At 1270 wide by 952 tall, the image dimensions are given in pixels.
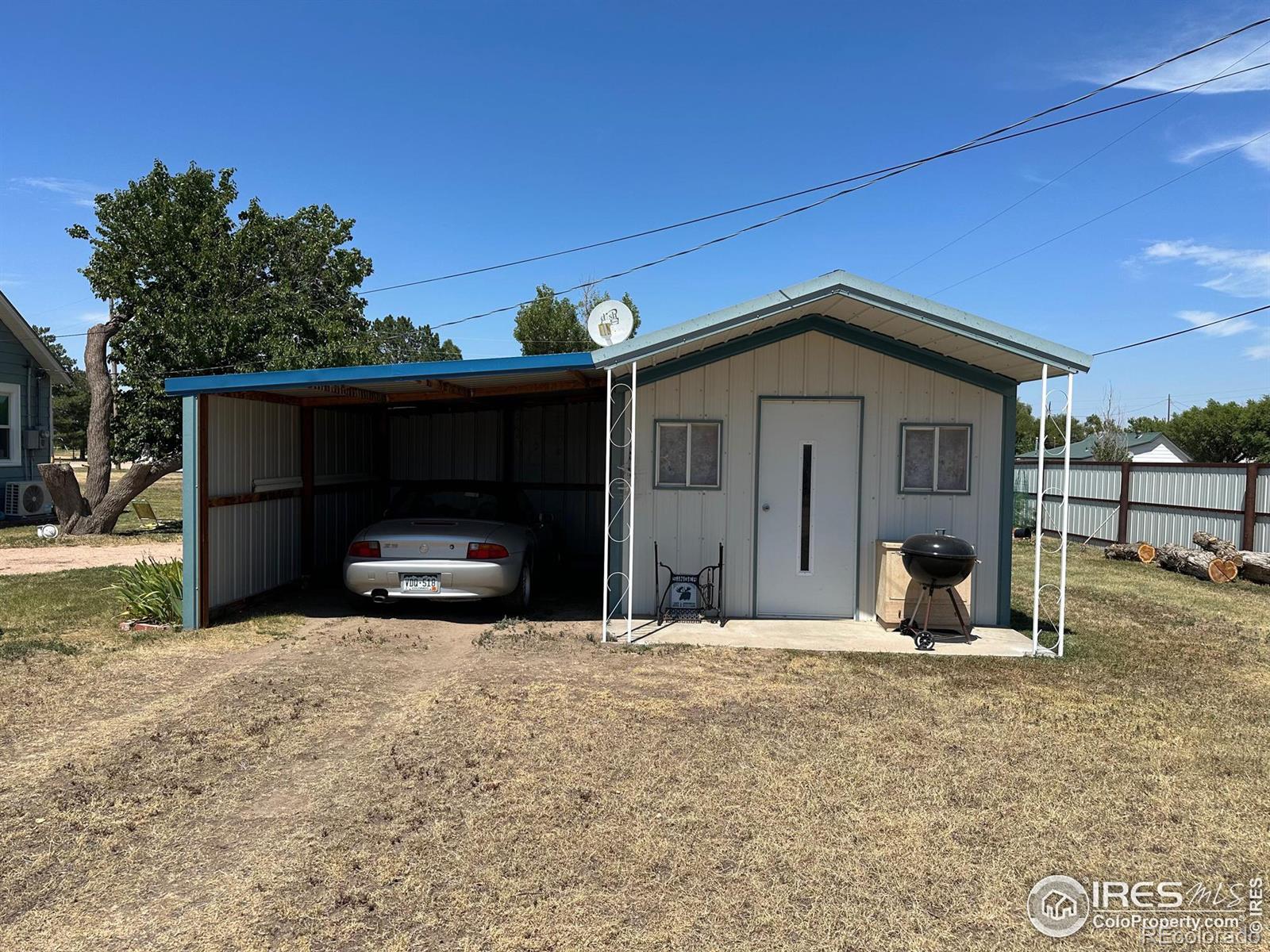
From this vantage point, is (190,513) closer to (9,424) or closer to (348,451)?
(348,451)

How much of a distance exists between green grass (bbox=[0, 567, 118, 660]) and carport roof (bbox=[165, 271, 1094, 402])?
7.93ft

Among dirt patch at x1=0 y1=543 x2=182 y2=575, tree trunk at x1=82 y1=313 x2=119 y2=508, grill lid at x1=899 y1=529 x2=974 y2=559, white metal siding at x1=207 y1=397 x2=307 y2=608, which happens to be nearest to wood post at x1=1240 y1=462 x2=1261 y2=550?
grill lid at x1=899 y1=529 x2=974 y2=559

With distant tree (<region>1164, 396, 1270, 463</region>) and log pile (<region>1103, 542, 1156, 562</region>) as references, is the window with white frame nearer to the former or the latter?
log pile (<region>1103, 542, 1156, 562</region>)

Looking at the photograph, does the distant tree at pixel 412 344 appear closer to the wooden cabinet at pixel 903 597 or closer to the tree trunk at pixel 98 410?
the tree trunk at pixel 98 410

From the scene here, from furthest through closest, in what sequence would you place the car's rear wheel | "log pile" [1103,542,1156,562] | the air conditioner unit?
1. the air conditioner unit
2. "log pile" [1103,542,1156,562]
3. the car's rear wheel

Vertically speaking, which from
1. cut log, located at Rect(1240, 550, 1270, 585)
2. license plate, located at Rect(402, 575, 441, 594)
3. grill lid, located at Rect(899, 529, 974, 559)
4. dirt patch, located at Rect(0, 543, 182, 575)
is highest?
grill lid, located at Rect(899, 529, 974, 559)

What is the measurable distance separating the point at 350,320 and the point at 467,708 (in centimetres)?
1723

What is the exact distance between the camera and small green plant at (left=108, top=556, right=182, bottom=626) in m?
7.85

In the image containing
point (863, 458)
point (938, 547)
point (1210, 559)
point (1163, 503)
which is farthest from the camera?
point (1163, 503)

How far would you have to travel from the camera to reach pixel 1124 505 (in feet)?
53.6

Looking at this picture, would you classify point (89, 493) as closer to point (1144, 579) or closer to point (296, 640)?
point (296, 640)

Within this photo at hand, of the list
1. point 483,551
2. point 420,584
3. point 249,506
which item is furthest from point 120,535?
point 483,551

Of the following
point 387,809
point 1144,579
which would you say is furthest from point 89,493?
point 1144,579

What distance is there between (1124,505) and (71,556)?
19204mm
